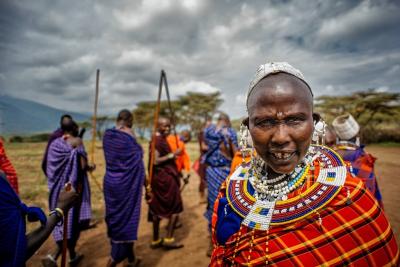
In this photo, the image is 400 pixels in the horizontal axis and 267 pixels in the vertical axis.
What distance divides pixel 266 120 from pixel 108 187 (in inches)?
125

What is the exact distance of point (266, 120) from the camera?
116 centimetres

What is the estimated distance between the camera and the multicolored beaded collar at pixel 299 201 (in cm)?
102

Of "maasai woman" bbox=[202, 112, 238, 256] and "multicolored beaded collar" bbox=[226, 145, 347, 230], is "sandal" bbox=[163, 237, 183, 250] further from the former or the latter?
"multicolored beaded collar" bbox=[226, 145, 347, 230]

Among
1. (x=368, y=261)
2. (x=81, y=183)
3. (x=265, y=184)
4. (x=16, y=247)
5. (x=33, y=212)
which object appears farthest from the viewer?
(x=81, y=183)

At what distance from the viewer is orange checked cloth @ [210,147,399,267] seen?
3.14 feet

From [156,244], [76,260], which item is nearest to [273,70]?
[156,244]

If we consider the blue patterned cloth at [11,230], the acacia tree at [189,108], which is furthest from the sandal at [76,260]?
the acacia tree at [189,108]

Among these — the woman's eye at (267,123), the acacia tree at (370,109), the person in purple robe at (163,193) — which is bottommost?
the person in purple robe at (163,193)

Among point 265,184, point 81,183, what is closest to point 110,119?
point 81,183

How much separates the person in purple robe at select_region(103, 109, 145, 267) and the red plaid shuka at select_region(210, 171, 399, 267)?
9.69 feet

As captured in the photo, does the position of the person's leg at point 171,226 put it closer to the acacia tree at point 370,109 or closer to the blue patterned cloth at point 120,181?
the blue patterned cloth at point 120,181

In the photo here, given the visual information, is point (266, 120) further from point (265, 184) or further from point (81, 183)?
point (81, 183)

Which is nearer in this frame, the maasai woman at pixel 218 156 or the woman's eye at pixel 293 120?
the woman's eye at pixel 293 120

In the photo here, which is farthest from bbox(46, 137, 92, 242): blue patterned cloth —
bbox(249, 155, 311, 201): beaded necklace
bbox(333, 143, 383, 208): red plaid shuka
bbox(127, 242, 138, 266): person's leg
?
bbox(333, 143, 383, 208): red plaid shuka
